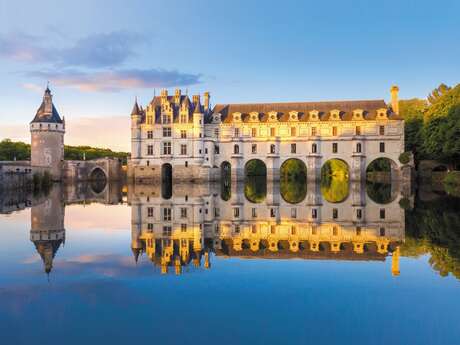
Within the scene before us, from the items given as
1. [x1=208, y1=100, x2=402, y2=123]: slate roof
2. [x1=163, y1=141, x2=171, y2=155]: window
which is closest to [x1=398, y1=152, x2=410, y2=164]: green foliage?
[x1=208, y1=100, x2=402, y2=123]: slate roof

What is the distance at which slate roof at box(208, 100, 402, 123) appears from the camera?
53250 mm

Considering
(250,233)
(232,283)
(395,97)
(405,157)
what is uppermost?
(395,97)

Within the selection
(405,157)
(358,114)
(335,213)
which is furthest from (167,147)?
(335,213)

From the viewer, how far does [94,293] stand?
27.1 ft

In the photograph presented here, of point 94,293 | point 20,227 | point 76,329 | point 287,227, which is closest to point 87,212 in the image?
point 20,227

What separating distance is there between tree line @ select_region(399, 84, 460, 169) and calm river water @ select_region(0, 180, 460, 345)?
29094 millimetres

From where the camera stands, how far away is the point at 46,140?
191ft

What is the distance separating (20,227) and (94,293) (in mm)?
10423

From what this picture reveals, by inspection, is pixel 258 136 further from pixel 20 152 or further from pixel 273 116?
pixel 20 152

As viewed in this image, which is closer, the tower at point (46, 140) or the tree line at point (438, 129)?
the tree line at point (438, 129)

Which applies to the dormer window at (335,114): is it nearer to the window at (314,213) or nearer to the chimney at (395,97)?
the chimney at (395,97)

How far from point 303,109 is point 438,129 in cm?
1621

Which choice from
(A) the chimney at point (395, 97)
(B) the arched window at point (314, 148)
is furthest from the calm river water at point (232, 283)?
(A) the chimney at point (395, 97)

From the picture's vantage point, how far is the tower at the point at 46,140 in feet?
190
